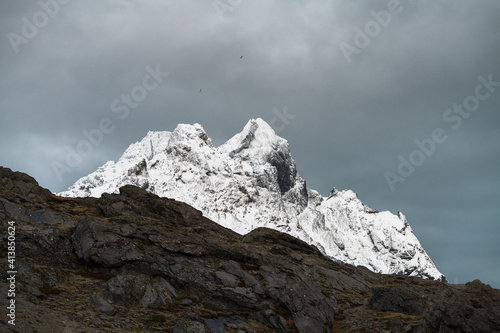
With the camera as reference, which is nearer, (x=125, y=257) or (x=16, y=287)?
(x=16, y=287)

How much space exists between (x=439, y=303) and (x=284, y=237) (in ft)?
106

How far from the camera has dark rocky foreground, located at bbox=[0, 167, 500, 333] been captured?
2972cm

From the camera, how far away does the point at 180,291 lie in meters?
36.2

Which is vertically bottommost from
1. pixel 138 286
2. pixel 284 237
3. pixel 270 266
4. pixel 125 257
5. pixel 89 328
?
pixel 89 328

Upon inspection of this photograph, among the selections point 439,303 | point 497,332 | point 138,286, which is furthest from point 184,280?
point 497,332

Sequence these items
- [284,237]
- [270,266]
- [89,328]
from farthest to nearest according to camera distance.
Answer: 1. [284,237]
2. [270,266]
3. [89,328]

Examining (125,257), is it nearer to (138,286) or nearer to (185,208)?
(138,286)

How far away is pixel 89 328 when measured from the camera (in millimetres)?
27484

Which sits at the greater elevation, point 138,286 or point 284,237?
point 284,237

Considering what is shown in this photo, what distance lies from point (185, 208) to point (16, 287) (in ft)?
112

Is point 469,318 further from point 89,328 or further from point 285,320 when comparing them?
point 89,328

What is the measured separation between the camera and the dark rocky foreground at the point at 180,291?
2972cm

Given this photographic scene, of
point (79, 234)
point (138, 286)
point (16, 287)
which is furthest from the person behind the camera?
point (79, 234)

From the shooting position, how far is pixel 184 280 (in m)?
37.2
